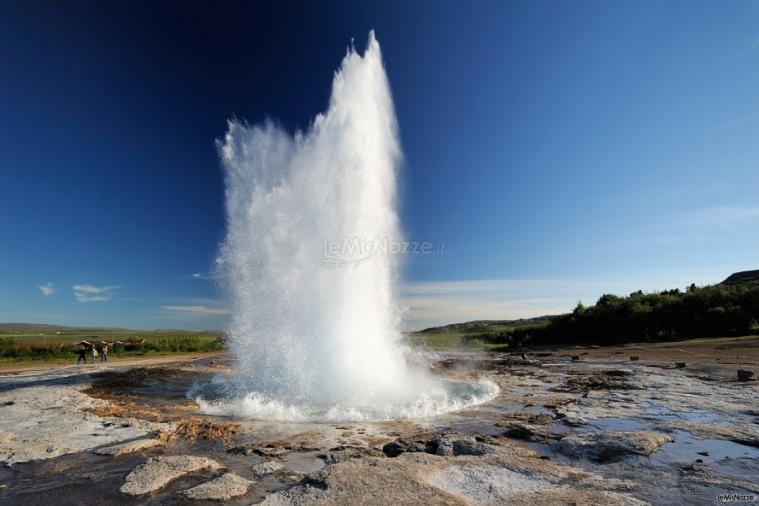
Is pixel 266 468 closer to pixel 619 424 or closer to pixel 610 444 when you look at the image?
pixel 610 444

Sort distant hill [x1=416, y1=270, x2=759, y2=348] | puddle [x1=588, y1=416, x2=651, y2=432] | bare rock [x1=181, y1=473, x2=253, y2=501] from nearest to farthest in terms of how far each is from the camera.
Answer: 1. bare rock [x1=181, y1=473, x2=253, y2=501]
2. puddle [x1=588, y1=416, x2=651, y2=432]
3. distant hill [x1=416, y1=270, x2=759, y2=348]

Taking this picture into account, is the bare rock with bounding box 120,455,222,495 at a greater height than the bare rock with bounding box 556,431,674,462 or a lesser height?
greater

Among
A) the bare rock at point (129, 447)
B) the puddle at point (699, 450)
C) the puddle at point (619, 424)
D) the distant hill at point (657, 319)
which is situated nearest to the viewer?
the puddle at point (699, 450)

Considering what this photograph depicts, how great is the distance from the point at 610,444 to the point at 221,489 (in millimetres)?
6638

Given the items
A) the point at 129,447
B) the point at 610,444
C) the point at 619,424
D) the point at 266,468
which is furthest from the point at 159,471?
the point at 619,424

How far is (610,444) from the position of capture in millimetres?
7145

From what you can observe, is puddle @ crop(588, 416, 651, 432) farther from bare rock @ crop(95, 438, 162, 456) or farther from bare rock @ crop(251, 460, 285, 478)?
bare rock @ crop(95, 438, 162, 456)

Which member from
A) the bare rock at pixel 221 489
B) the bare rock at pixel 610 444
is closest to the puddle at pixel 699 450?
the bare rock at pixel 610 444

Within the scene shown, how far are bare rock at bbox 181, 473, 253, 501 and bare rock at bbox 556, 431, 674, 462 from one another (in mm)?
5433

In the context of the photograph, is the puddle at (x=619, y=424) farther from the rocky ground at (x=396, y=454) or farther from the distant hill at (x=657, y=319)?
the distant hill at (x=657, y=319)

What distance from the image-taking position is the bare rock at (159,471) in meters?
5.46

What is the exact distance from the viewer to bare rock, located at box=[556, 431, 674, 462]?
264 inches

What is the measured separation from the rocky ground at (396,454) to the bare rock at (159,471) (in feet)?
0.09

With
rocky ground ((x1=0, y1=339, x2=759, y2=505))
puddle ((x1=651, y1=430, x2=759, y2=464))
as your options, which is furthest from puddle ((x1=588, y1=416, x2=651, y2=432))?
puddle ((x1=651, y1=430, x2=759, y2=464))
